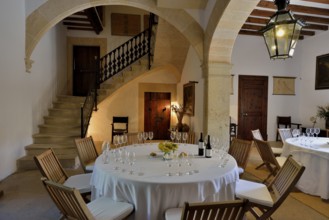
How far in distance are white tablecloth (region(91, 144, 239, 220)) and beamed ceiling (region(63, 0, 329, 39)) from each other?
4003 millimetres

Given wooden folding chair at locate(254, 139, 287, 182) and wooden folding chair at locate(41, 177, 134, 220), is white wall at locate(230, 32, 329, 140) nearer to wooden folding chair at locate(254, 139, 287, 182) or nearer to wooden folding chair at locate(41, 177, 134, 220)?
wooden folding chair at locate(254, 139, 287, 182)

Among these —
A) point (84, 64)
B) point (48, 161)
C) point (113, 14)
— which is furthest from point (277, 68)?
point (48, 161)

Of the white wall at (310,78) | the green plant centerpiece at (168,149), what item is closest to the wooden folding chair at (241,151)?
the green plant centerpiece at (168,149)

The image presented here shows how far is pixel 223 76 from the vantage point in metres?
4.44

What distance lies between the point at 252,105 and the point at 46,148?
19.1ft

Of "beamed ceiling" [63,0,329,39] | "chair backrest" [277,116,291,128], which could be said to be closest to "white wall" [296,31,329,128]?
"beamed ceiling" [63,0,329,39]

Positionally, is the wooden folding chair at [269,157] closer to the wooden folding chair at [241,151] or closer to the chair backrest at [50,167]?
the wooden folding chair at [241,151]

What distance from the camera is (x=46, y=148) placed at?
4664 mm

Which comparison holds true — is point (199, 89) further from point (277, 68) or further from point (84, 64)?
point (84, 64)

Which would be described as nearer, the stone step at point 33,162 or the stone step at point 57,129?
the stone step at point 33,162

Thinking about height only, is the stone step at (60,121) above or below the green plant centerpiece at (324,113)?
below

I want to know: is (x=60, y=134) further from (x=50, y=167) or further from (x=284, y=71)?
(x=284, y=71)

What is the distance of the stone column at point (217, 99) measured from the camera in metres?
4.40

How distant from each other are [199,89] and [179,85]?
238 centimetres
